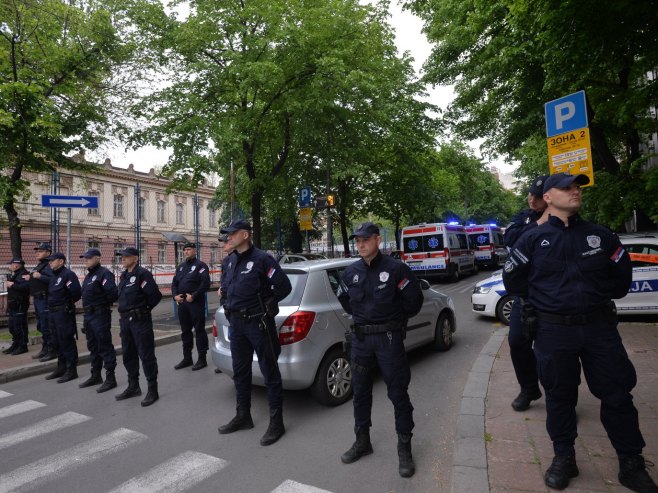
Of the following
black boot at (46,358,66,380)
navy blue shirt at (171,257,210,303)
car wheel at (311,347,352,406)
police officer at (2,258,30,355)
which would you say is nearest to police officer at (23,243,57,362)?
police officer at (2,258,30,355)

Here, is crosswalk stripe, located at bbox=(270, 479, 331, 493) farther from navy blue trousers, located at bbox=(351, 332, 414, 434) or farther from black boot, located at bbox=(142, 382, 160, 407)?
black boot, located at bbox=(142, 382, 160, 407)

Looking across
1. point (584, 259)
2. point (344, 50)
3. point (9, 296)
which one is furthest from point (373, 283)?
point (344, 50)

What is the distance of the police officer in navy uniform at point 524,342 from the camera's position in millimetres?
4070

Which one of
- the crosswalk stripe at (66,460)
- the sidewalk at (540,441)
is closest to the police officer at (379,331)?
the sidewalk at (540,441)

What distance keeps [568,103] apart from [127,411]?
6.81 metres

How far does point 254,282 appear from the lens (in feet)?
13.8

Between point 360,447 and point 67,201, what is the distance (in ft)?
26.5

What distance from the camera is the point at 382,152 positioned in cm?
2222

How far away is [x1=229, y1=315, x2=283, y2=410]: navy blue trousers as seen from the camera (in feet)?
13.3

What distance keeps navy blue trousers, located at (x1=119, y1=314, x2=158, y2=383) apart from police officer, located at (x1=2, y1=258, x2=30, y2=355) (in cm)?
418

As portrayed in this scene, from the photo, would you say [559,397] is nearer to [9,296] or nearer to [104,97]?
[9,296]

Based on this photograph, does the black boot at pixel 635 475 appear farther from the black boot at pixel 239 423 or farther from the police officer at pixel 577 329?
the black boot at pixel 239 423

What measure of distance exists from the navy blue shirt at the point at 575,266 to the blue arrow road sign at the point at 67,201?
8806mm

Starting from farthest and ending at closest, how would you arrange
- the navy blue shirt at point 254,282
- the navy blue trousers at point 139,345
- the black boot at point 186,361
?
the black boot at point 186,361, the navy blue trousers at point 139,345, the navy blue shirt at point 254,282
